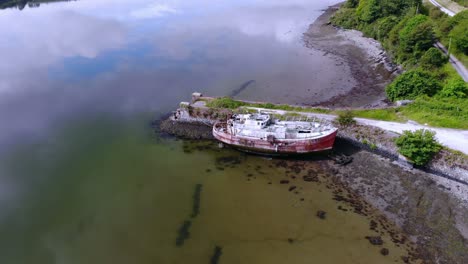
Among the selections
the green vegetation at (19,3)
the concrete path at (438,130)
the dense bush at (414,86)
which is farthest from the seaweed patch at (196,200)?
the green vegetation at (19,3)

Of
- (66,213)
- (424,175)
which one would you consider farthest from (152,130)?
(424,175)

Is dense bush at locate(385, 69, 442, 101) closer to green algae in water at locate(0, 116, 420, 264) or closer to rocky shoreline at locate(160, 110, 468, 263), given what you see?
rocky shoreline at locate(160, 110, 468, 263)

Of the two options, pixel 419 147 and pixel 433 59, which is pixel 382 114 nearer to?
pixel 419 147

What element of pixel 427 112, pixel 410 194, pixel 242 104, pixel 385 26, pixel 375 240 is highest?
pixel 385 26

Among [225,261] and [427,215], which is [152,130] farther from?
[427,215]

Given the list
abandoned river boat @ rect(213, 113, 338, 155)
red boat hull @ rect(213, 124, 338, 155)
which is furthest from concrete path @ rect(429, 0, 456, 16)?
red boat hull @ rect(213, 124, 338, 155)

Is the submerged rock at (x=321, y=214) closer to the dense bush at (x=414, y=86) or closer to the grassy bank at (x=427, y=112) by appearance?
the grassy bank at (x=427, y=112)

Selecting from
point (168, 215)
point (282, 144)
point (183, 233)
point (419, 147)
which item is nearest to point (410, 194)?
point (419, 147)
